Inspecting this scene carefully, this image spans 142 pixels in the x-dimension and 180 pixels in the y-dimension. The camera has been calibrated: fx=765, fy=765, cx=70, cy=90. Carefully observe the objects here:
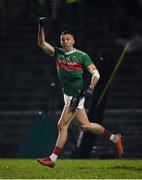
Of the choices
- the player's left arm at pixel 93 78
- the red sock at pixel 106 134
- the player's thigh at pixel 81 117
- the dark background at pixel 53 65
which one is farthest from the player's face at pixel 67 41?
the dark background at pixel 53 65

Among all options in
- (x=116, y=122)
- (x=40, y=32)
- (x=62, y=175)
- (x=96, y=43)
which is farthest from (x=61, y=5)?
(x=62, y=175)

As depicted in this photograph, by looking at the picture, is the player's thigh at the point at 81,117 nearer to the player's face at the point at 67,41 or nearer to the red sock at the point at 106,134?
the red sock at the point at 106,134

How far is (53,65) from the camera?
22625 millimetres

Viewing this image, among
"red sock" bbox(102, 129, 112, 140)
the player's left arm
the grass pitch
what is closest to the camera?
the grass pitch

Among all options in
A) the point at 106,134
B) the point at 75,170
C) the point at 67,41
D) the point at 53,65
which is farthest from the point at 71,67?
the point at 53,65

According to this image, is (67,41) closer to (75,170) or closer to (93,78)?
(93,78)

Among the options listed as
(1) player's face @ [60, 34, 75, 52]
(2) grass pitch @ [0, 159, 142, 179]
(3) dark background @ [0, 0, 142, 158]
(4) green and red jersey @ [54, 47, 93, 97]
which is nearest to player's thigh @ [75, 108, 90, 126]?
(4) green and red jersey @ [54, 47, 93, 97]

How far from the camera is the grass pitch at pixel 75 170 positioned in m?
9.85

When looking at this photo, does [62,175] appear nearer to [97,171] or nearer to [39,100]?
[97,171]

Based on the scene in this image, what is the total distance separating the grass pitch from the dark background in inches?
236

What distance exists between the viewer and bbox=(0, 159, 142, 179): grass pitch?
9.85 meters

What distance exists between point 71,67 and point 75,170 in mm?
1491

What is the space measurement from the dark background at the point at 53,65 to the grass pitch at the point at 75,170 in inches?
236

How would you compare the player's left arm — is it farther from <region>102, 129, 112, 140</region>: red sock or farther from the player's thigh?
<region>102, 129, 112, 140</region>: red sock
